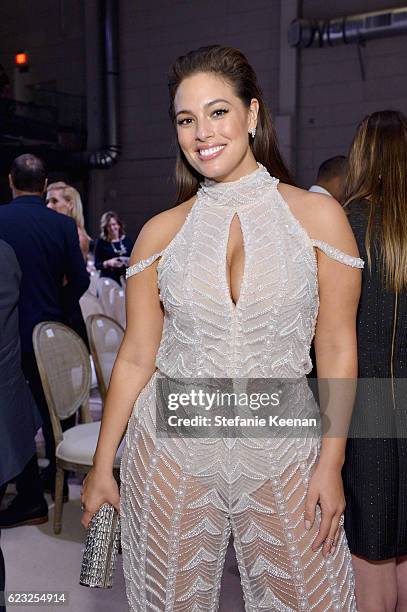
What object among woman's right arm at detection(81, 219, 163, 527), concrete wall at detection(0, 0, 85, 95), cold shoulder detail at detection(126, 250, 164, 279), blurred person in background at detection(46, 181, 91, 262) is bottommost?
woman's right arm at detection(81, 219, 163, 527)

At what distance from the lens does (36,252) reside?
3.04 meters

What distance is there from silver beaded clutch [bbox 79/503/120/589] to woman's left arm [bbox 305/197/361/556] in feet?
1.23

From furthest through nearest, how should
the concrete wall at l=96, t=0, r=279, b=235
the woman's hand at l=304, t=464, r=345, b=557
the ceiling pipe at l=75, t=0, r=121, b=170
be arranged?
the ceiling pipe at l=75, t=0, r=121, b=170, the concrete wall at l=96, t=0, r=279, b=235, the woman's hand at l=304, t=464, r=345, b=557

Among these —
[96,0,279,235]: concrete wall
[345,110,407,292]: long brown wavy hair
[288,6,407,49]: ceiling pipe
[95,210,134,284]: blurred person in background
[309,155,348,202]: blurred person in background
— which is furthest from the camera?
[96,0,279,235]: concrete wall

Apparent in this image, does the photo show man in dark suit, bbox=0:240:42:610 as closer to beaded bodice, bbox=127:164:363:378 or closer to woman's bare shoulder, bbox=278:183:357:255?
beaded bodice, bbox=127:164:363:378

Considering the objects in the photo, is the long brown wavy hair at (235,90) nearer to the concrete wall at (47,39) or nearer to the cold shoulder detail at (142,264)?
the cold shoulder detail at (142,264)

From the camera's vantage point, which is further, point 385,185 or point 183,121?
point 385,185

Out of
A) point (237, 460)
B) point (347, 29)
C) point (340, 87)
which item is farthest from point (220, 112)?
point (340, 87)

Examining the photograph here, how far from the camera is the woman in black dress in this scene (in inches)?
55.7

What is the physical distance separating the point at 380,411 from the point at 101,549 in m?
0.66

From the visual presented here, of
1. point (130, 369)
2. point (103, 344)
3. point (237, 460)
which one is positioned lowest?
point (103, 344)

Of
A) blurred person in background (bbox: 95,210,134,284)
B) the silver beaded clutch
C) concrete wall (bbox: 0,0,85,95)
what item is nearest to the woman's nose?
the silver beaded clutch

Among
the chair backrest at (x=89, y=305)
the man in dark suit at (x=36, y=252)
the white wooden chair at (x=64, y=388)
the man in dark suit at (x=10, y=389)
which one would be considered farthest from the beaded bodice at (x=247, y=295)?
the chair backrest at (x=89, y=305)

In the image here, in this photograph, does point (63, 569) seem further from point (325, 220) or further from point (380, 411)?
point (325, 220)
